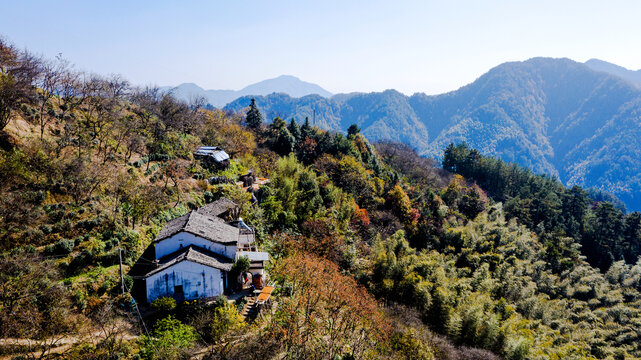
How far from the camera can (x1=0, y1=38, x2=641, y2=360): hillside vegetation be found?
16.9m

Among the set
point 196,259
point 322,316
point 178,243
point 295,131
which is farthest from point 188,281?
point 295,131

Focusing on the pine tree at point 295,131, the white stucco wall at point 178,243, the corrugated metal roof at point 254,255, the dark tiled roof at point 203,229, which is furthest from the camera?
the pine tree at point 295,131

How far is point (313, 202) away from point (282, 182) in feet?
16.1

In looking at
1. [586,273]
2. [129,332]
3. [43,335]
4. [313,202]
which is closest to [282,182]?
[313,202]

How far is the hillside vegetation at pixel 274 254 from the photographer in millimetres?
16891

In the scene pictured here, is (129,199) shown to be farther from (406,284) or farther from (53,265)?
(406,284)

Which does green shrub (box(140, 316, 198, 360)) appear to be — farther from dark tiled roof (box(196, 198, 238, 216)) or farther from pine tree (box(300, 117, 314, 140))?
pine tree (box(300, 117, 314, 140))

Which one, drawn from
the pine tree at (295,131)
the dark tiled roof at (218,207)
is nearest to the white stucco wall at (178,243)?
the dark tiled roof at (218,207)

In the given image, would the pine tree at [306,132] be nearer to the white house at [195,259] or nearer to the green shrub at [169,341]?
the white house at [195,259]

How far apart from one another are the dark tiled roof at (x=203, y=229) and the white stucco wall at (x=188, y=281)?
7.81 feet

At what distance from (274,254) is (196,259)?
8916mm

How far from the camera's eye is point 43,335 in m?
14.9

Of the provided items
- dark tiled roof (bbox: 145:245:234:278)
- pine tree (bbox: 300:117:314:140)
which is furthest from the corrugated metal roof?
pine tree (bbox: 300:117:314:140)

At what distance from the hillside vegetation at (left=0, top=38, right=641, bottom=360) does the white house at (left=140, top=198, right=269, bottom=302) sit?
1.20 m
